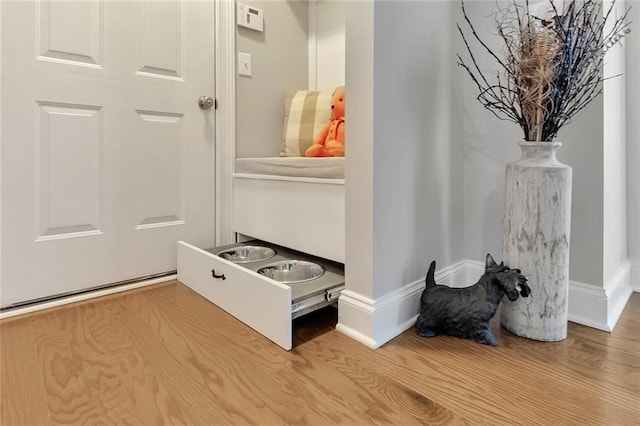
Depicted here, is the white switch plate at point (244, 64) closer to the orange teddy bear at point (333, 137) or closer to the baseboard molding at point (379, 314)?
the orange teddy bear at point (333, 137)

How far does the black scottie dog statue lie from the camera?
42.1 inches

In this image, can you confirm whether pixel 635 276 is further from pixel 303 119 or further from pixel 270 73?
pixel 270 73

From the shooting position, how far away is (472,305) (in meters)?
1.08

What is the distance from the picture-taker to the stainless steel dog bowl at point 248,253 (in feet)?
5.28

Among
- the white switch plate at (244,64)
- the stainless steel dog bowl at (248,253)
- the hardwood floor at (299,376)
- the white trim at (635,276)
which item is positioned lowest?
the hardwood floor at (299,376)

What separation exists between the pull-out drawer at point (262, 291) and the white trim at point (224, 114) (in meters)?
0.30

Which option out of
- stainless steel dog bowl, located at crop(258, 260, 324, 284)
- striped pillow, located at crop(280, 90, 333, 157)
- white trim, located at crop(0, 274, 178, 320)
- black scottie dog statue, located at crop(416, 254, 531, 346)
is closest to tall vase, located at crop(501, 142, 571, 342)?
black scottie dog statue, located at crop(416, 254, 531, 346)

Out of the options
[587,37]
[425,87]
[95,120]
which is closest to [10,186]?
[95,120]

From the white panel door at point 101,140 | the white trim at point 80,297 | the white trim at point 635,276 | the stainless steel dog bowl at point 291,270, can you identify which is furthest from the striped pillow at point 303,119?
the white trim at point 635,276

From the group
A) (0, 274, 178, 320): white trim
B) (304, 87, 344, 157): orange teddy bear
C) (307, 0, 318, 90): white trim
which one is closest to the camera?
(0, 274, 178, 320): white trim

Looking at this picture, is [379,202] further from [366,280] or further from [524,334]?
[524,334]

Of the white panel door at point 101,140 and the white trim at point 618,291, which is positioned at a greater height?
the white panel door at point 101,140

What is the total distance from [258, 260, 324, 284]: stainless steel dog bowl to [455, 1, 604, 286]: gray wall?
24.6 inches

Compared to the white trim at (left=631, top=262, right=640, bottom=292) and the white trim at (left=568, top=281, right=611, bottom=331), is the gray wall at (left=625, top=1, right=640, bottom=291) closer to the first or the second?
the white trim at (left=631, top=262, right=640, bottom=292)
